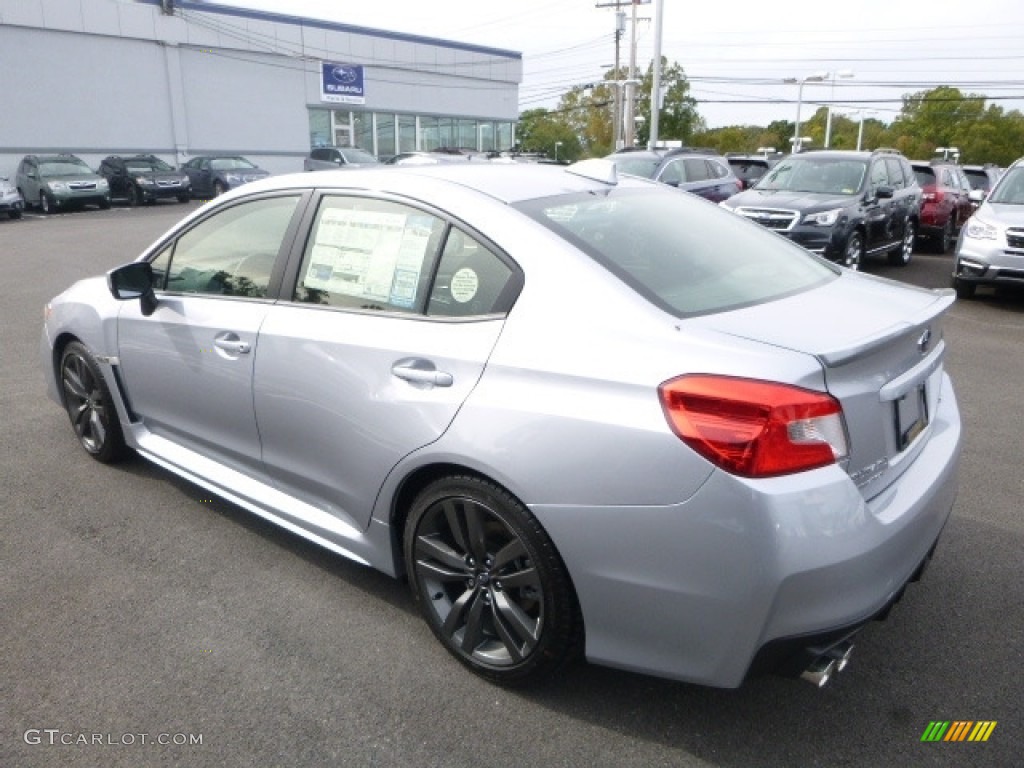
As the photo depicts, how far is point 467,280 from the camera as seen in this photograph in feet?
9.17

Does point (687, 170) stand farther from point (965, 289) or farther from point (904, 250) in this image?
point (965, 289)

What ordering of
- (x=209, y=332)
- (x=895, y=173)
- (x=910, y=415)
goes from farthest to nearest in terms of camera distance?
1. (x=895, y=173)
2. (x=209, y=332)
3. (x=910, y=415)

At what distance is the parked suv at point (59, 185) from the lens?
75.5 feet

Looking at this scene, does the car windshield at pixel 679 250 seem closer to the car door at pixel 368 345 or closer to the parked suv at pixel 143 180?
the car door at pixel 368 345

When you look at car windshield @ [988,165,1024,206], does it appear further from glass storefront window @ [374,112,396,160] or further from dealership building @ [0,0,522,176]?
glass storefront window @ [374,112,396,160]

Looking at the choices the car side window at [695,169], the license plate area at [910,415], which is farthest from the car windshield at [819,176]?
the license plate area at [910,415]

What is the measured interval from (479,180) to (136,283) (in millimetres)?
1803

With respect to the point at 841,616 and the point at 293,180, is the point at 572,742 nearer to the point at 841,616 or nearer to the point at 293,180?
the point at 841,616

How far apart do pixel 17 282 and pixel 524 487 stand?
36.1 feet

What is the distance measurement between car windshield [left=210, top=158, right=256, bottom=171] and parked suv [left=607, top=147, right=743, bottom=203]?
54.1ft

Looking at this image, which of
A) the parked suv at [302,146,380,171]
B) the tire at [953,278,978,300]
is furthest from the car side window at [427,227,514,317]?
the parked suv at [302,146,380,171]

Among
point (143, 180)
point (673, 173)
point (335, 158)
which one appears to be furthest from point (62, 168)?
point (673, 173)

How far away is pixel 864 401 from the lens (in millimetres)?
2334

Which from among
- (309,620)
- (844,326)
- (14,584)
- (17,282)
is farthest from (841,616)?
(17,282)
